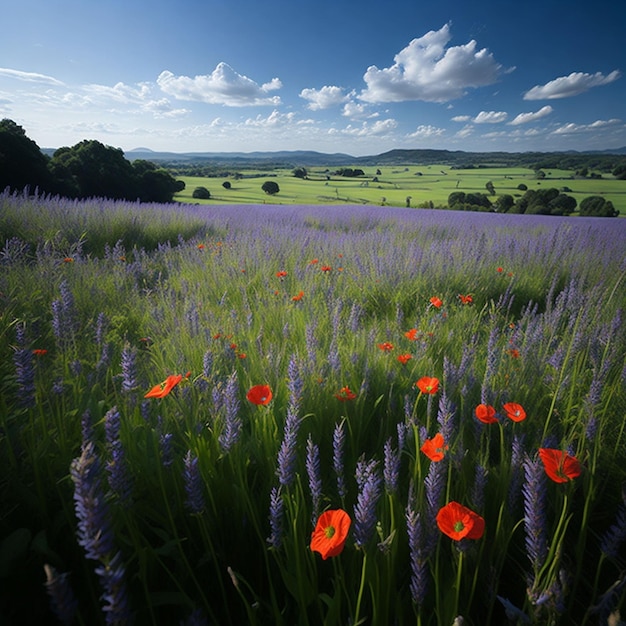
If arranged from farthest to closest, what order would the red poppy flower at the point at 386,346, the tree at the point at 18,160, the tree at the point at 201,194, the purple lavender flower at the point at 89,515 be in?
the tree at the point at 201,194, the tree at the point at 18,160, the red poppy flower at the point at 386,346, the purple lavender flower at the point at 89,515

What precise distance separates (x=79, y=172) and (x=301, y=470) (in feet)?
66.4

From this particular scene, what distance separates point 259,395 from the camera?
99 cm

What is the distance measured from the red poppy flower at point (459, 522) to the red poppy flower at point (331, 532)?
171 millimetres

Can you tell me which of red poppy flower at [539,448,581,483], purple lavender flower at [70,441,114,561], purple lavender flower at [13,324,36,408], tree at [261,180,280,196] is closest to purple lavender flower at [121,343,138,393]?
purple lavender flower at [13,324,36,408]

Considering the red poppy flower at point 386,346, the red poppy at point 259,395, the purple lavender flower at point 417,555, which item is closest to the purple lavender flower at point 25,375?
the red poppy at point 259,395

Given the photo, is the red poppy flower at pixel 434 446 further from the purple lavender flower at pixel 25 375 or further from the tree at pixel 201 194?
the tree at pixel 201 194

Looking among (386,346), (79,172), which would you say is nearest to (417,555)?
(386,346)

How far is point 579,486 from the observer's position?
1.18m

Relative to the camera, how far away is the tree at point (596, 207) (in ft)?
40.5

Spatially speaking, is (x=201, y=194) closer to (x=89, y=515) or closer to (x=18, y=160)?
(x=18, y=160)

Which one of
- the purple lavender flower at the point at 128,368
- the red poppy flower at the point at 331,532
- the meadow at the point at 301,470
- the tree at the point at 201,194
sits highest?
the tree at the point at 201,194

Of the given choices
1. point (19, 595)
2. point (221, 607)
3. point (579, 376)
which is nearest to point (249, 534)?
point (221, 607)

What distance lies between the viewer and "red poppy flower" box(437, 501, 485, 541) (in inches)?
24.0

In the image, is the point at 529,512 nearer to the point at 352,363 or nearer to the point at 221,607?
the point at 221,607
